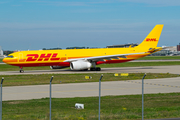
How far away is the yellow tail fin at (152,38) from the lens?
55.0 meters

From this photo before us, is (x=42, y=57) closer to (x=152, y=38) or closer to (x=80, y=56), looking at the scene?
(x=80, y=56)

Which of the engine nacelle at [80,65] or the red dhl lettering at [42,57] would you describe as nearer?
the red dhl lettering at [42,57]

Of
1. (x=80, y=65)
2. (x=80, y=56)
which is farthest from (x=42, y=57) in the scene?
(x=80, y=56)

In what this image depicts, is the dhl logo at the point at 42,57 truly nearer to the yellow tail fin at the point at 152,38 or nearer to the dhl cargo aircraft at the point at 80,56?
the dhl cargo aircraft at the point at 80,56

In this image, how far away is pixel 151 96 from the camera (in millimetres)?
21750

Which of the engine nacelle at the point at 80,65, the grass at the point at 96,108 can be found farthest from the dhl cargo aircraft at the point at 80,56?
the grass at the point at 96,108

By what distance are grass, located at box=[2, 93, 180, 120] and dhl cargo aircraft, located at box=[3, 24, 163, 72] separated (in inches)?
1074

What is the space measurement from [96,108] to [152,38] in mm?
40002

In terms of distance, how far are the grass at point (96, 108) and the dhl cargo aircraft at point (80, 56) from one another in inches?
1074

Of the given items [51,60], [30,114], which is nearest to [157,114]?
[30,114]

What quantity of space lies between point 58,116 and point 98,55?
1449 inches

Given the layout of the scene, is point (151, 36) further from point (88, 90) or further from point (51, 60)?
point (88, 90)

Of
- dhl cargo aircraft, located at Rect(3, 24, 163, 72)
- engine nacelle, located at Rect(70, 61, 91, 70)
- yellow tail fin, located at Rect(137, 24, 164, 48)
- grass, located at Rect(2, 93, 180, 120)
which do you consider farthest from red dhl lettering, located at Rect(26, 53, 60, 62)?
grass, located at Rect(2, 93, 180, 120)

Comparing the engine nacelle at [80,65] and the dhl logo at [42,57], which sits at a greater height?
the dhl logo at [42,57]
